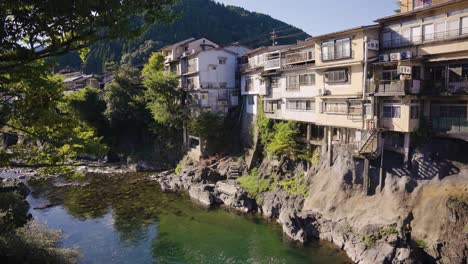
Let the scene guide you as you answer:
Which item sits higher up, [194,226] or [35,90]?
[35,90]

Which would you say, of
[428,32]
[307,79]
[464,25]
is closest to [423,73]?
[428,32]

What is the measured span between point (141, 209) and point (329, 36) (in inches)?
858

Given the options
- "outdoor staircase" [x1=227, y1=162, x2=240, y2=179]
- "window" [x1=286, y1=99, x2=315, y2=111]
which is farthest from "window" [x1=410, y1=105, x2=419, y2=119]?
"outdoor staircase" [x1=227, y1=162, x2=240, y2=179]

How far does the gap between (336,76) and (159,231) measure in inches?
720

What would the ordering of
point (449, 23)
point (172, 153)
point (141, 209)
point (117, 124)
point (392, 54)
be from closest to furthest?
point (449, 23), point (392, 54), point (141, 209), point (172, 153), point (117, 124)

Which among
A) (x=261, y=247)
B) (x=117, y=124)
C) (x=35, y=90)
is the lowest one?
(x=261, y=247)

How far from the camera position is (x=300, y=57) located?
32031 millimetres

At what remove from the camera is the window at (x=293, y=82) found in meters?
32.8

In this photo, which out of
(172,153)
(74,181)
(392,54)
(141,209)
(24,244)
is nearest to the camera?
(24,244)

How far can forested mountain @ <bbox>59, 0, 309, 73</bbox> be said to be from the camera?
92375 millimetres

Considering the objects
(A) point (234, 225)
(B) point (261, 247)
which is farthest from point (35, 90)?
(A) point (234, 225)

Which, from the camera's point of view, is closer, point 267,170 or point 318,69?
point 318,69

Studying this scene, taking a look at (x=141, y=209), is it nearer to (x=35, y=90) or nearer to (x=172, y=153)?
(x=172, y=153)

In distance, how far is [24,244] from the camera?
58.9 feet
